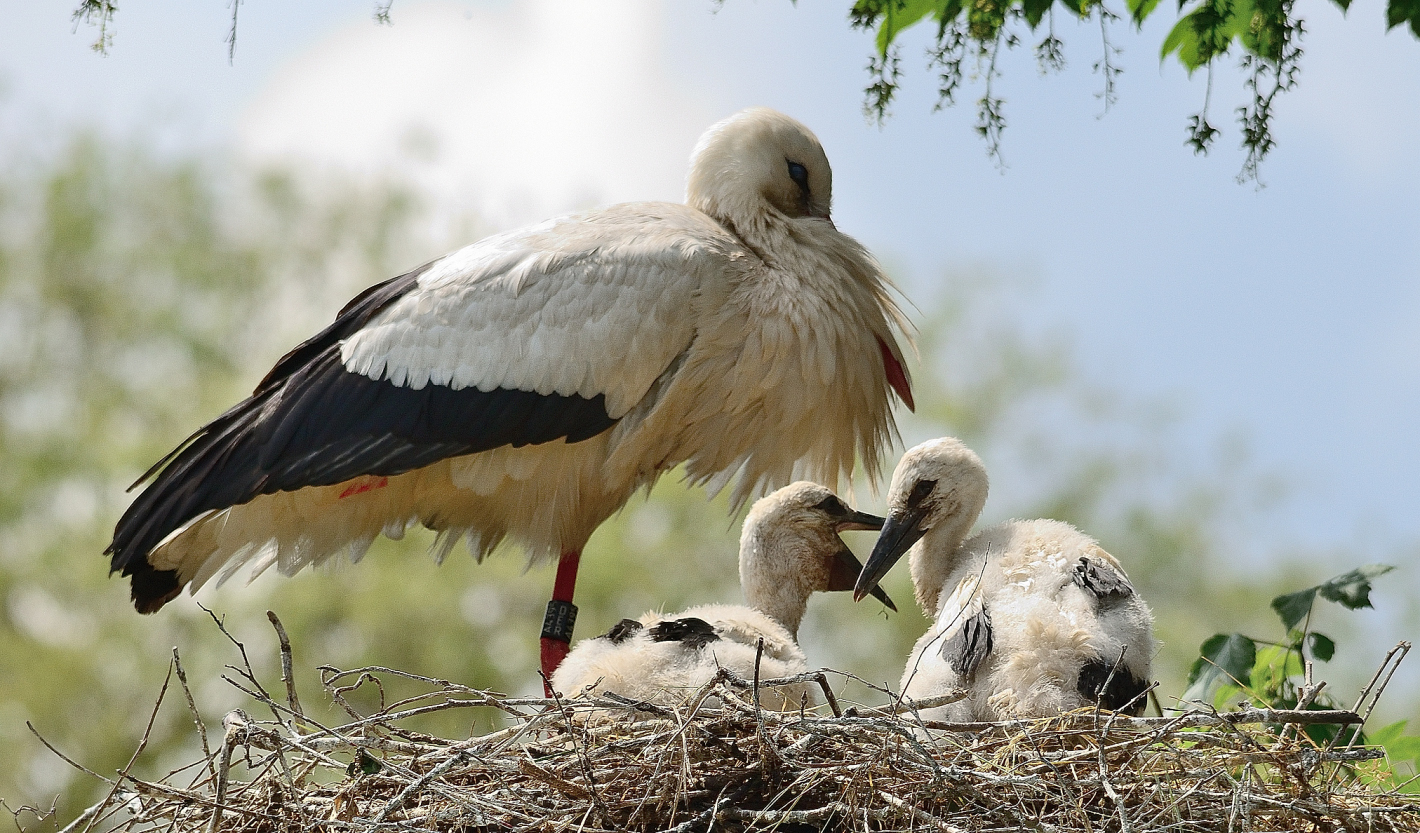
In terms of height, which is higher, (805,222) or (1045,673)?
(805,222)

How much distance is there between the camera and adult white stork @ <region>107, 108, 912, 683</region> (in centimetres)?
386

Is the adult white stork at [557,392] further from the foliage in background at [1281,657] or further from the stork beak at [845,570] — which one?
the foliage in background at [1281,657]

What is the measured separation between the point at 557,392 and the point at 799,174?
1.18m

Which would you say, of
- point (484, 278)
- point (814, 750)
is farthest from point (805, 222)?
point (814, 750)

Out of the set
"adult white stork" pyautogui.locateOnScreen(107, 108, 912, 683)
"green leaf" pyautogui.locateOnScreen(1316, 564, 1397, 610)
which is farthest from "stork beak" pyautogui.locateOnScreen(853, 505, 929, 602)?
"green leaf" pyautogui.locateOnScreen(1316, 564, 1397, 610)

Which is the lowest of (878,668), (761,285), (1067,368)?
(878,668)

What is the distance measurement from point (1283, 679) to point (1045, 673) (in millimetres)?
1280

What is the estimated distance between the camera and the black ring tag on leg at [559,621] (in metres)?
4.10

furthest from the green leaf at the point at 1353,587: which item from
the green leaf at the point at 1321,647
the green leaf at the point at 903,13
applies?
the green leaf at the point at 903,13

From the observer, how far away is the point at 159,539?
3.94 metres

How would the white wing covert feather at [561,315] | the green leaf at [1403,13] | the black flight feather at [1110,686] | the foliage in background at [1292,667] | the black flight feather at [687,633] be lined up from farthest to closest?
the white wing covert feather at [561,315]
the foliage in background at [1292,667]
the green leaf at [1403,13]
the black flight feather at [687,633]
the black flight feather at [1110,686]

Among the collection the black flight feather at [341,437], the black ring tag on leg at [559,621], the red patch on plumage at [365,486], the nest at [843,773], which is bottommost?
the nest at [843,773]

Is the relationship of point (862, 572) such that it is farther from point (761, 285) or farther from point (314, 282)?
point (314, 282)

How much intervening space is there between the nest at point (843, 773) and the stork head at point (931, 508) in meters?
0.67
